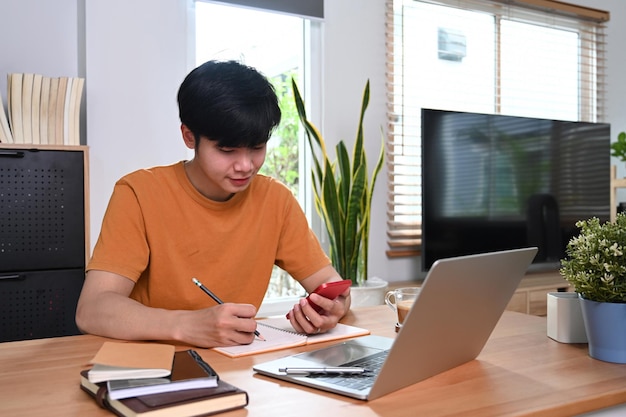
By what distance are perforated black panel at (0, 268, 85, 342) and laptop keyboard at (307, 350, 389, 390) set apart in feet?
6.06

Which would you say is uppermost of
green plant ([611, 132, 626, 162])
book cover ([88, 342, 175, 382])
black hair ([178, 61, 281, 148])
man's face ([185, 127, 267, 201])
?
green plant ([611, 132, 626, 162])

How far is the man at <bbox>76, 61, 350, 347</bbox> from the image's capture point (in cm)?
135

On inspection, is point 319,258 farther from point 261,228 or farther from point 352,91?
point 352,91

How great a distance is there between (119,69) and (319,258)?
5.45 ft

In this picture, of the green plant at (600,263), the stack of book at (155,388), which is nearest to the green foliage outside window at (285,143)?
the green plant at (600,263)

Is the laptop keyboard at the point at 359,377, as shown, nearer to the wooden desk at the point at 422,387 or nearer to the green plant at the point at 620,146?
the wooden desk at the point at 422,387

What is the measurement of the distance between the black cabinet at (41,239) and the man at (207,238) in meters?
1.05

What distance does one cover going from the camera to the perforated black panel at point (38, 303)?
2.52 metres

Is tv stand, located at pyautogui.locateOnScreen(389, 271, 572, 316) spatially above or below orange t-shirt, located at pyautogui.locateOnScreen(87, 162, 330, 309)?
below

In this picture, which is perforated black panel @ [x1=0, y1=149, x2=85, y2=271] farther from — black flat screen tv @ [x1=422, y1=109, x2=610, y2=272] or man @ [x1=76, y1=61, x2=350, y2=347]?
black flat screen tv @ [x1=422, y1=109, x2=610, y2=272]

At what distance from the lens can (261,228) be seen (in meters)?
1.78

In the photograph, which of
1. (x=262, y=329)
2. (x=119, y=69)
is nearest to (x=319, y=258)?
(x=262, y=329)

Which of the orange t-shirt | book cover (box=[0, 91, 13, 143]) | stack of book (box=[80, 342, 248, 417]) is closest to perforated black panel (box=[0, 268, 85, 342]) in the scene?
book cover (box=[0, 91, 13, 143])

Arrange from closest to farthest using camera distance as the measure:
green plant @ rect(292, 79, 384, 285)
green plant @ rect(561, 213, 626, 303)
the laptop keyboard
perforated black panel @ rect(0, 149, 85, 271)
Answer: the laptop keyboard, green plant @ rect(561, 213, 626, 303), perforated black panel @ rect(0, 149, 85, 271), green plant @ rect(292, 79, 384, 285)
